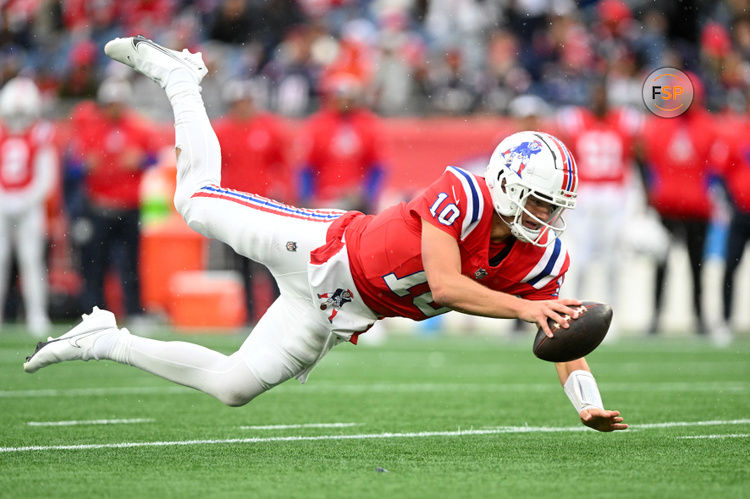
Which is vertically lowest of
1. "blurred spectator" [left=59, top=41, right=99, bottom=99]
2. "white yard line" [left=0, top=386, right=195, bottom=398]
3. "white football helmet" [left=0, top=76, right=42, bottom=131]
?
"white yard line" [left=0, top=386, right=195, bottom=398]

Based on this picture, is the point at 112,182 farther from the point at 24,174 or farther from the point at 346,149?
the point at 346,149

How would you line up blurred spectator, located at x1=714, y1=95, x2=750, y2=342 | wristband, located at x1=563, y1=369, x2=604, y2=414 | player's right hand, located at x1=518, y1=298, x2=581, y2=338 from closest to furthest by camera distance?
player's right hand, located at x1=518, y1=298, x2=581, y2=338 < wristband, located at x1=563, y1=369, x2=604, y2=414 < blurred spectator, located at x1=714, y1=95, x2=750, y2=342

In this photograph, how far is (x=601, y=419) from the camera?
395cm

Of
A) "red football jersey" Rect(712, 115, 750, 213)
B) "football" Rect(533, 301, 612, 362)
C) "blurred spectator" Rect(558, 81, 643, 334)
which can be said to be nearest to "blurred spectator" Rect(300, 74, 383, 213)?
"blurred spectator" Rect(558, 81, 643, 334)

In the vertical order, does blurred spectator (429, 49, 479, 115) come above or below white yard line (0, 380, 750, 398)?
above

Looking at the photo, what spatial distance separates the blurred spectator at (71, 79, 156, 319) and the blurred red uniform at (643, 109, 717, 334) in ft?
14.2

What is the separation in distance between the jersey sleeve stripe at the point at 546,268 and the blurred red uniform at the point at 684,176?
6.32 meters

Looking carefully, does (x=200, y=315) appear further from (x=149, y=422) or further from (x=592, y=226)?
(x=149, y=422)

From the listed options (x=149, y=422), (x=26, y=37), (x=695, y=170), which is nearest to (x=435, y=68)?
(x=695, y=170)

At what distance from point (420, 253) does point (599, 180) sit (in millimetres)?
6074

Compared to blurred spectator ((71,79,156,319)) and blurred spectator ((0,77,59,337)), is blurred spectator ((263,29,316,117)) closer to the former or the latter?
blurred spectator ((71,79,156,319))

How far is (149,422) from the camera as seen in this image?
197 inches

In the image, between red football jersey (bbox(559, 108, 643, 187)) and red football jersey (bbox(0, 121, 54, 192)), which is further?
red football jersey (bbox(0, 121, 54, 192))

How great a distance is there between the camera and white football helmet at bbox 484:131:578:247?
12.8ft
